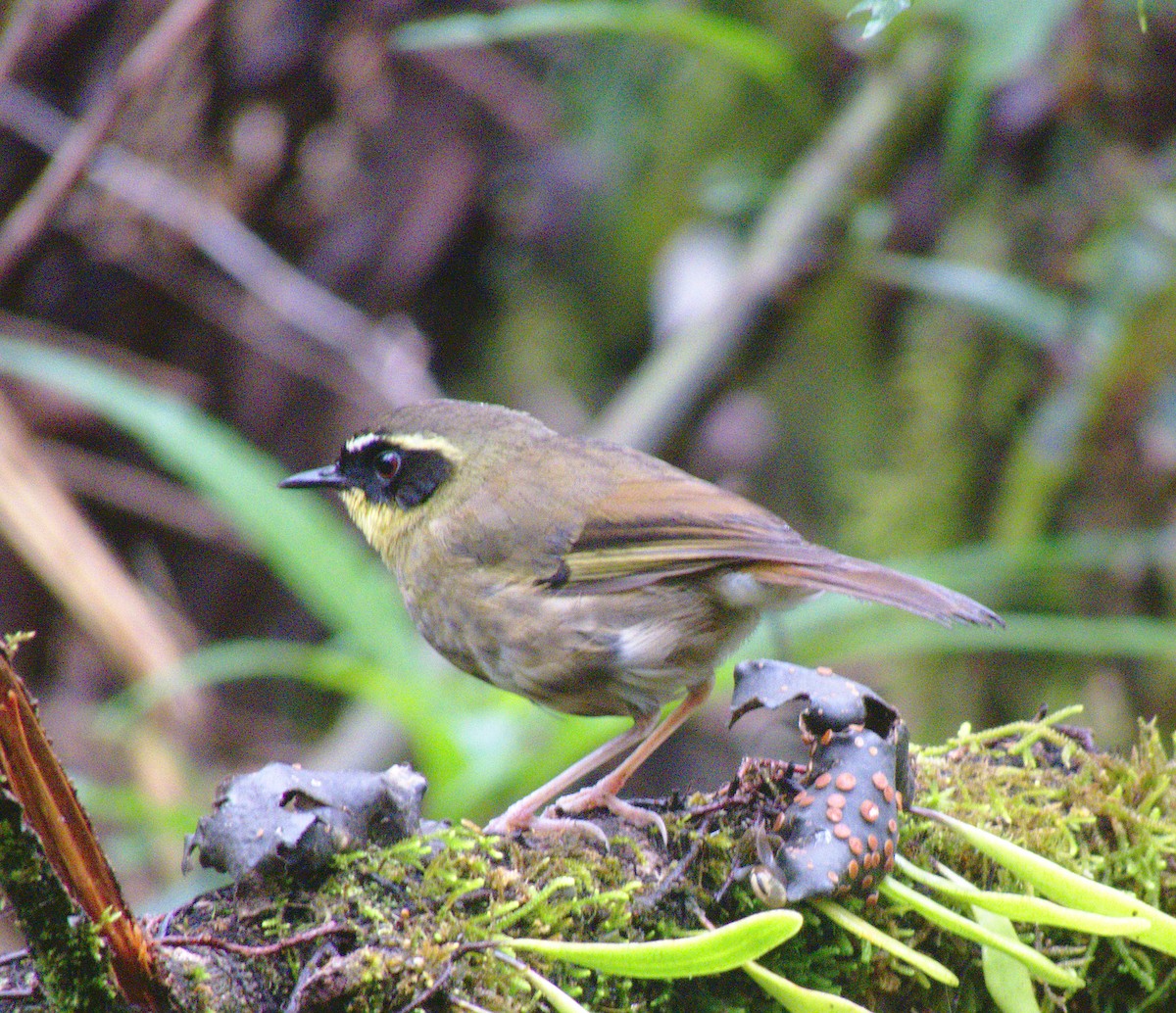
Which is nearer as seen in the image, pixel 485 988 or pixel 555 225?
pixel 485 988

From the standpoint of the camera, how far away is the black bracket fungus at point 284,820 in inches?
63.7

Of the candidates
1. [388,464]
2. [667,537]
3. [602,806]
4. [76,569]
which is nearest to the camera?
[602,806]

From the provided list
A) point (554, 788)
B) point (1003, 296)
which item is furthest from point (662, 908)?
point (1003, 296)

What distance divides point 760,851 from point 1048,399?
3.64m

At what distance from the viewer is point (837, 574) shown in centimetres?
261

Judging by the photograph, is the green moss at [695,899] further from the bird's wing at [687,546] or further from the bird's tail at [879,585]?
the bird's wing at [687,546]

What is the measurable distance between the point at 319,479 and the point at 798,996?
1.95 m

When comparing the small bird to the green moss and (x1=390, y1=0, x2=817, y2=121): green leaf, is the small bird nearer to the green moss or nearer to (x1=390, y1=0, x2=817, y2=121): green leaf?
the green moss

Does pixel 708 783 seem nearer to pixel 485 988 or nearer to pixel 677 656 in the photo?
pixel 677 656

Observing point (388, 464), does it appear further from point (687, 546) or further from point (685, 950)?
point (685, 950)

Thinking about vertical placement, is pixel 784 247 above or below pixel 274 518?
below

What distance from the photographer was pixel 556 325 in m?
6.88

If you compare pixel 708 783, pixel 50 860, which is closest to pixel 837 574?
pixel 50 860

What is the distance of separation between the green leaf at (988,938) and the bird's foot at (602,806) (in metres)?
0.36
